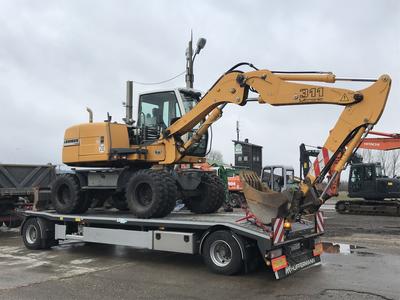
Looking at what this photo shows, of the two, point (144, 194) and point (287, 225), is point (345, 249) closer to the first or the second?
point (287, 225)

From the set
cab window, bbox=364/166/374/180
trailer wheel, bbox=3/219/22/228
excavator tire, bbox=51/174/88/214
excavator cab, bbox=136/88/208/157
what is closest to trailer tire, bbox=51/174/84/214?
excavator tire, bbox=51/174/88/214

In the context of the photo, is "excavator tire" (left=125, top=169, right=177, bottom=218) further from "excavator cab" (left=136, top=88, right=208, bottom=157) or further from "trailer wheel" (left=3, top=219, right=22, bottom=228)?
"trailer wheel" (left=3, top=219, right=22, bottom=228)

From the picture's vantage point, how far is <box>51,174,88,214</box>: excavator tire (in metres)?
12.5

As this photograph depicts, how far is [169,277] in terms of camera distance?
29.8ft

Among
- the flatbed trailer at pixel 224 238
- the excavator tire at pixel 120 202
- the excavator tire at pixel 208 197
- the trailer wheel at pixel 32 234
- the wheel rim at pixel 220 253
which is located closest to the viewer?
the flatbed trailer at pixel 224 238

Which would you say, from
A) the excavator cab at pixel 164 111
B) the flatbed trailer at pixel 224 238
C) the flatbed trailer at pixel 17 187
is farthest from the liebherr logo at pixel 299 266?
the flatbed trailer at pixel 17 187

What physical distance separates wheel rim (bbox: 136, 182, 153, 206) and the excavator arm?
2.57m

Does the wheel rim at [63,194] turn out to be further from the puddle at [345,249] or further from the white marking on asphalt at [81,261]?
the puddle at [345,249]

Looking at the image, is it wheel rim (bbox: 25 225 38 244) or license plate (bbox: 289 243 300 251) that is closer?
license plate (bbox: 289 243 300 251)

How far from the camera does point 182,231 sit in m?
9.89

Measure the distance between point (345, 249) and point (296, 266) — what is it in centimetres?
374

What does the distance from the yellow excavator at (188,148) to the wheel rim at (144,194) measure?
0.02 meters

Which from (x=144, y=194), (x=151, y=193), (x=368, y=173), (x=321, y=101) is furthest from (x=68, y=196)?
(x=368, y=173)

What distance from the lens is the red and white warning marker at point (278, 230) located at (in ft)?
27.9
